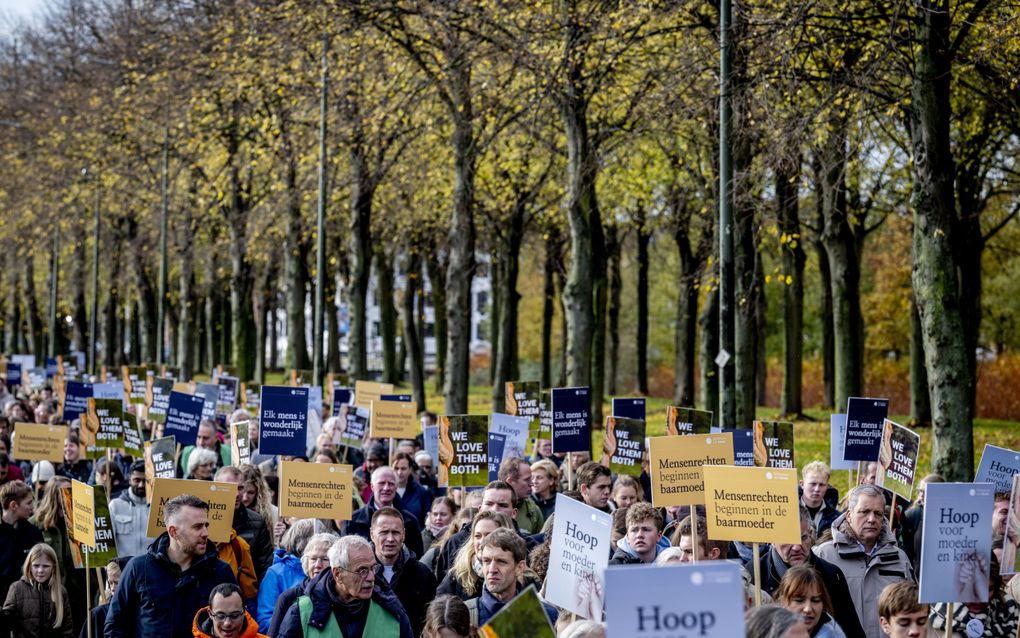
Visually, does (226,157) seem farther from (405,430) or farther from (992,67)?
(992,67)

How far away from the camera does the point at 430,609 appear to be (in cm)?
652

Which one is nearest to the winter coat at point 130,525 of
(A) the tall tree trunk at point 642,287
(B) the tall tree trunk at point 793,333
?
(B) the tall tree trunk at point 793,333

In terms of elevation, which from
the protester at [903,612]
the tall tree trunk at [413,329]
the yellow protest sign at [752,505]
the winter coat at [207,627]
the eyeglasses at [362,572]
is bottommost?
the winter coat at [207,627]

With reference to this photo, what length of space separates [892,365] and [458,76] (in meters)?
31.2

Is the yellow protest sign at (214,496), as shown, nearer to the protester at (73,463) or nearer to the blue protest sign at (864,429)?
the protester at (73,463)

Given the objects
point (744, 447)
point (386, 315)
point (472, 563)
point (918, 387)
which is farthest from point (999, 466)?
point (386, 315)

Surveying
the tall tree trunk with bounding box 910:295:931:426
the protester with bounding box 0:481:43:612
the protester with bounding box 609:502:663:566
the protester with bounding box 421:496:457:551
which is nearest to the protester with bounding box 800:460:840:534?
the protester with bounding box 609:502:663:566

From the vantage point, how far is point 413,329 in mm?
38531

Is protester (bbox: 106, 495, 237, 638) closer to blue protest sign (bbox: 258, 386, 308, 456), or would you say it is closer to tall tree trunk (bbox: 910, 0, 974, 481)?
blue protest sign (bbox: 258, 386, 308, 456)

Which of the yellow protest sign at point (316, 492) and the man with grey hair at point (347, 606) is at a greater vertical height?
the yellow protest sign at point (316, 492)

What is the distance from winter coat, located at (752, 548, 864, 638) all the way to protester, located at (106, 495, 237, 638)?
3294 mm

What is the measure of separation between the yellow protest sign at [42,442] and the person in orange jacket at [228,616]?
25.1 feet

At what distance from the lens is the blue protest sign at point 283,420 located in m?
14.4

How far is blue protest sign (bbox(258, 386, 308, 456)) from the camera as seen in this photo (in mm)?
14430
